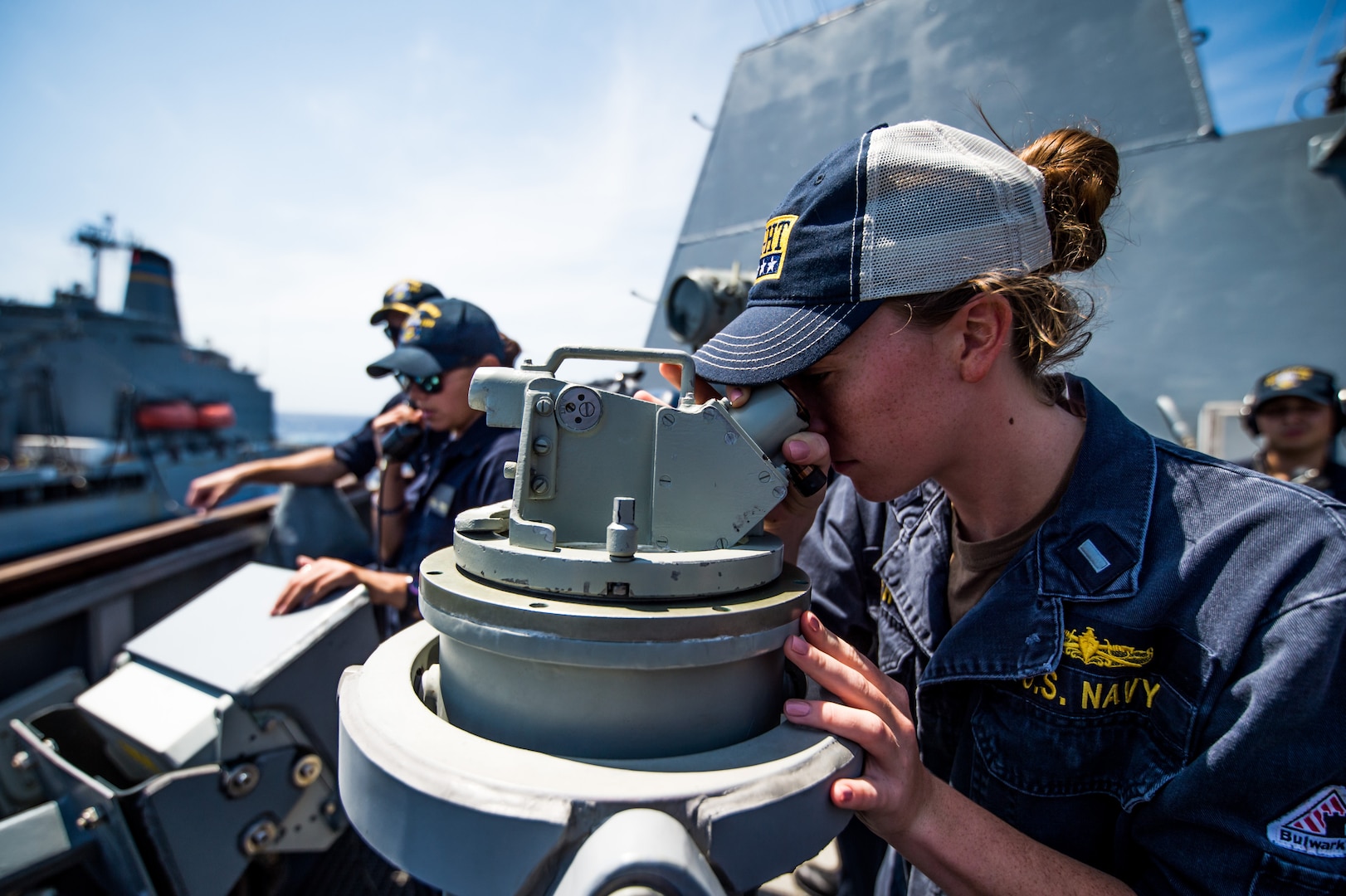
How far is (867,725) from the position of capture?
81cm

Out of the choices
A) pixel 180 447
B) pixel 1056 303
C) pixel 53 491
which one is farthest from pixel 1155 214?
pixel 180 447

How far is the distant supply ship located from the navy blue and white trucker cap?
45.2 feet

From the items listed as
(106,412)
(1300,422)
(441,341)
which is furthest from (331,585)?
(106,412)

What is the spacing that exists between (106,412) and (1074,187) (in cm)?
1955

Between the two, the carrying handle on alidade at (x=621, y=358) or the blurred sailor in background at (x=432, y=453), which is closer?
the carrying handle on alidade at (x=621, y=358)

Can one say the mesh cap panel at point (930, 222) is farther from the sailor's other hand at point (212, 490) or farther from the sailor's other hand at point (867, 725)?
the sailor's other hand at point (212, 490)

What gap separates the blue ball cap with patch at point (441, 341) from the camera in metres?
2.46

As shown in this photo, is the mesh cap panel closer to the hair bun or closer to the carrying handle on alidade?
the hair bun

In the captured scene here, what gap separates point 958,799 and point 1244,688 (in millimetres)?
407

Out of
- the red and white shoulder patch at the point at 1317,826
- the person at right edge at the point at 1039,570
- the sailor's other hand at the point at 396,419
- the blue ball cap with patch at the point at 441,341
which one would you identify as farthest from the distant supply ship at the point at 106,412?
the red and white shoulder patch at the point at 1317,826

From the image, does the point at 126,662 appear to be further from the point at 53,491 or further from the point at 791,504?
the point at 53,491

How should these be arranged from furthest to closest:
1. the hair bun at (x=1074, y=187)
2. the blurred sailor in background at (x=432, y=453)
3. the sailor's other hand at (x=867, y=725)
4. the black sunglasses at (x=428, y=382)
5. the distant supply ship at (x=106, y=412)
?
the distant supply ship at (x=106, y=412), the black sunglasses at (x=428, y=382), the blurred sailor in background at (x=432, y=453), the hair bun at (x=1074, y=187), the sailor's other hand at (x=867, y=725)

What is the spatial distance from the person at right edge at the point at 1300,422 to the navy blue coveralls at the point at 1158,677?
119 inches

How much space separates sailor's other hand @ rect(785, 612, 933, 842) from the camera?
801 mm
